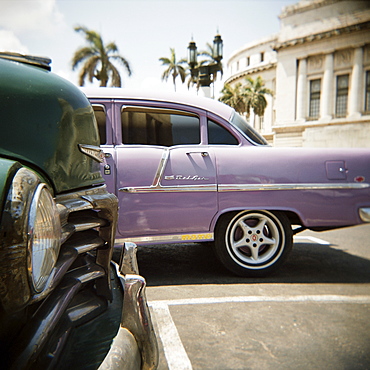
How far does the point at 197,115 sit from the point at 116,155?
3.24 feet

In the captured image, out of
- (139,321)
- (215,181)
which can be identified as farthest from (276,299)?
(139,321)

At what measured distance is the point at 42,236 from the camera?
2.81ft

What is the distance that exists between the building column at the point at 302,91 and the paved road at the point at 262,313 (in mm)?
31194

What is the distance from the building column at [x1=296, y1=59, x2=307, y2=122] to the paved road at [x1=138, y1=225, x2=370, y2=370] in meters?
31.2

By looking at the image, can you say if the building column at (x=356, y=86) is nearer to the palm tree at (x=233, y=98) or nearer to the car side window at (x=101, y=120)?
the palm tree at (x=233, y=98)

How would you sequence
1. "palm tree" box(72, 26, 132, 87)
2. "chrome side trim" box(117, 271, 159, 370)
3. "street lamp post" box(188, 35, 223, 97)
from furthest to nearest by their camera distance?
"palm tree" box(72, 26, 132, 87) → "street lamp post" box(188, 35, 223, 97) → "chrome side trim" box(117, 271, 159, 370)

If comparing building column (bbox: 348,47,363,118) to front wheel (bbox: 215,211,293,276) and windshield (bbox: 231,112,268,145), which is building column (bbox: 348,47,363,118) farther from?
front wheel (bbox: 215,211,293,276)

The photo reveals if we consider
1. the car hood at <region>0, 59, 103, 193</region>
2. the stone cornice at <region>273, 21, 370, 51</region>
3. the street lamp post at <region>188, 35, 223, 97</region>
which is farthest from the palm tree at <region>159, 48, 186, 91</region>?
the car hood at <region>0, 59, 103, 193</region>

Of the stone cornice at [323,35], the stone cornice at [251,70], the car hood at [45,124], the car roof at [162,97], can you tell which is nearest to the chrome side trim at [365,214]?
the car roof at [162,97]

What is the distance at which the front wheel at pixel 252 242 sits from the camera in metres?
3.37

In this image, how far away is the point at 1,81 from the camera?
1011 millimetres

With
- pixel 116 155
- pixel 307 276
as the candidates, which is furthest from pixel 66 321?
pixel 307 276

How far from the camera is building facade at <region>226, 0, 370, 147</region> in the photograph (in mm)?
29375

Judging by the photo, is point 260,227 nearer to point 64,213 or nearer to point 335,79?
point 64,213
